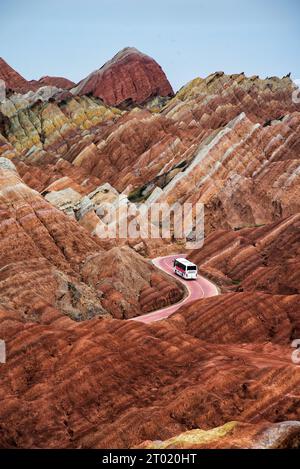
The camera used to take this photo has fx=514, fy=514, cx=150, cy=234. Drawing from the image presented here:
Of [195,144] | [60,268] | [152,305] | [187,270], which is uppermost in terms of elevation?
[195,144]

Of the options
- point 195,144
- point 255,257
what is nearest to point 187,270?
point 255,257

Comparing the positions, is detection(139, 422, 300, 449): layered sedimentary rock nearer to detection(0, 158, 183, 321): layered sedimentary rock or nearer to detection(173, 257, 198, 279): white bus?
detection(0, 158, 183, 321): layered sedimentary rock

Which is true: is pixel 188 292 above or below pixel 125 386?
below

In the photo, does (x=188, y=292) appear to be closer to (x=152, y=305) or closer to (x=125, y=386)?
(x=152, y=305)

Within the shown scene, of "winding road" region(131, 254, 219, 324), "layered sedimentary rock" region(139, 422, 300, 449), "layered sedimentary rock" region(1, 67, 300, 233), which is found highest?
"layered sedimentary rock" region(1, 67, 300, 233)

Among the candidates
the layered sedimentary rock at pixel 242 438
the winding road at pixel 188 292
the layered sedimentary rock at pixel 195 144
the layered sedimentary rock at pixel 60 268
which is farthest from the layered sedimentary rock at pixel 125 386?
the layered sedimentary rock at pixel 195 144

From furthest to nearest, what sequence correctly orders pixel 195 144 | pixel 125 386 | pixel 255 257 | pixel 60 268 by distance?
pixel 195 144 < pixel 255 257 < pixel 60 268 < pixel 125 386

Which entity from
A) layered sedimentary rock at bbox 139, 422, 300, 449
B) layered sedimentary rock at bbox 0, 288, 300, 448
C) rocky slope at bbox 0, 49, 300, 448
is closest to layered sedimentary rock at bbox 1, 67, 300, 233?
rocky slope at bbox 0, 49, 300, 448

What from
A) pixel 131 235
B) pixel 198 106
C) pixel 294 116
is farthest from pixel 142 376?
pixel 198 106

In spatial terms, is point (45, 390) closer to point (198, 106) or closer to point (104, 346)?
point (104, 346)

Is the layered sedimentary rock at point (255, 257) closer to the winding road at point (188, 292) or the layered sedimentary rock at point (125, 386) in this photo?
the winding road at point (188, 292)

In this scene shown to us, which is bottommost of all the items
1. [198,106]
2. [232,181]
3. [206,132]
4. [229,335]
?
[229,335]
